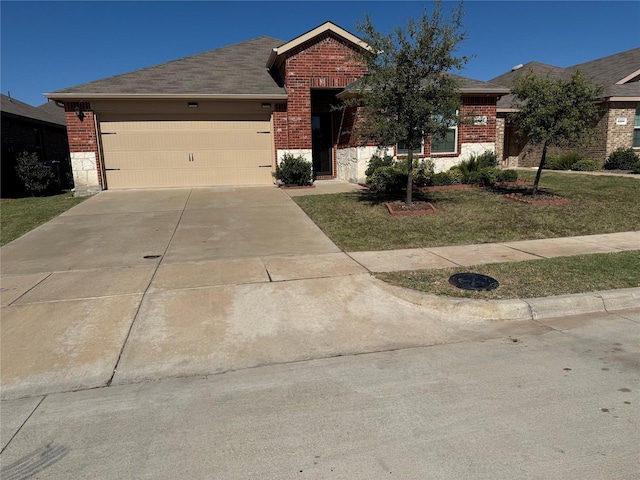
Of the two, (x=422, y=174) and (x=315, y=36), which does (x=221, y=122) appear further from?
(x=422, y=174)

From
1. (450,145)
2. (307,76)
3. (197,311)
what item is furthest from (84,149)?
(450,145)

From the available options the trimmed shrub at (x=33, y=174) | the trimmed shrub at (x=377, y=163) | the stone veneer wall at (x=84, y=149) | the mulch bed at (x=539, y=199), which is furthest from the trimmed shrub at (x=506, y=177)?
the trimmed shrub at (x=33, y=174)

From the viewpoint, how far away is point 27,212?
1208cm

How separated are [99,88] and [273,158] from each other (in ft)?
20.6

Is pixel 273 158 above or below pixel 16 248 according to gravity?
above

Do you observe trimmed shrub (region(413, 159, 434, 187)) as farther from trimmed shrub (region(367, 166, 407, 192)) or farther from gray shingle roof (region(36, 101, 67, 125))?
gray shingle roof (region(36, 101, 67, 125))

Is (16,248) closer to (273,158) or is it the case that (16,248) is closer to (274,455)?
(274,455)

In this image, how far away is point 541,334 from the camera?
4.51m

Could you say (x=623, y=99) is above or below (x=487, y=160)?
above

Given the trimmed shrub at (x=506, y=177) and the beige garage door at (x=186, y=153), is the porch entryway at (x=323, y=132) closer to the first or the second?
the beige garage door at (x=186, y=153)

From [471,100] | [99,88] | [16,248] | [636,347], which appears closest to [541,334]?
[636,347]

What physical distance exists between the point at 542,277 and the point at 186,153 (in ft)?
43.0

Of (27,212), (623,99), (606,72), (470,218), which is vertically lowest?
(470,218)

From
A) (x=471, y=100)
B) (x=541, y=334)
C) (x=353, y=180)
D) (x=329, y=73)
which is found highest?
(x=329, y=73)
